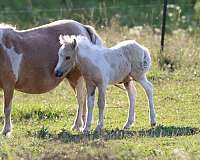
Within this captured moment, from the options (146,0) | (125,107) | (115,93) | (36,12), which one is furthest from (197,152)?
(146,0)

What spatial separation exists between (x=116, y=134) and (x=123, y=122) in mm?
1562

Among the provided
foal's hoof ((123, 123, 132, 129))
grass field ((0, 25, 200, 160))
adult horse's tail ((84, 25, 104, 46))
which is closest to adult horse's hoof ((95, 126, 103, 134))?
grass field ((0, 25, 200, 160))

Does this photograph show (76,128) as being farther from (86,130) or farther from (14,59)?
(14,59)

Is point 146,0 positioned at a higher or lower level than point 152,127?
higher

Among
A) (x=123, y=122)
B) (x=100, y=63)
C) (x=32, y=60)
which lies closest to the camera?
(x=100, y=63)

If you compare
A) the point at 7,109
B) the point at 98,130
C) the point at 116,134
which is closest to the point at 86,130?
the point at 98,130

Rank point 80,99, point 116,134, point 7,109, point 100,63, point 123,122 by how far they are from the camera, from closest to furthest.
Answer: point 116,134 < point 100,63 < point 7,109 < point 80,99 < point 123,122

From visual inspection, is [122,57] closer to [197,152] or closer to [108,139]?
[108,139]

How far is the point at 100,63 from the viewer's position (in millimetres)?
10641

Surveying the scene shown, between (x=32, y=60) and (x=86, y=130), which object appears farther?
(x=32, y=60)

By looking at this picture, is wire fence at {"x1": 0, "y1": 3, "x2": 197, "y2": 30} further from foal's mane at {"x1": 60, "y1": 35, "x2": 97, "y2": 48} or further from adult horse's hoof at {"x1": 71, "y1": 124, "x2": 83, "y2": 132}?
foal's mane at {"x1": 60, "y1": 35, "x2": 97, "y2": 48}

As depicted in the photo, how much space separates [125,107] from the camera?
13328 mm

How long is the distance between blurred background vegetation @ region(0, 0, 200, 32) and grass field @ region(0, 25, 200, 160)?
320cm

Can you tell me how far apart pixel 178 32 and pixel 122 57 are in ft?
36.8
